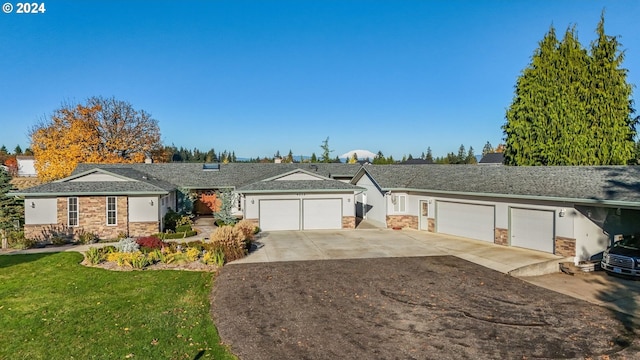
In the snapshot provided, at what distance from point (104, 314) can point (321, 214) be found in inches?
604

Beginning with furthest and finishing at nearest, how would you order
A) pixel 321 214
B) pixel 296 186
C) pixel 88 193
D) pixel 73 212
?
1. pixel 321 214
2. pixel 296 186
3. pixel 73 212
4. pixel 88 193

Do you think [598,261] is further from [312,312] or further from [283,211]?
[283,211]

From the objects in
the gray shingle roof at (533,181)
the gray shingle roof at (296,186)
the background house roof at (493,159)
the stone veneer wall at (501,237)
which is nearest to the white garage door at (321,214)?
the gray shingle roof at (296,186)

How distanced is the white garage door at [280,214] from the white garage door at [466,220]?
28.5ft

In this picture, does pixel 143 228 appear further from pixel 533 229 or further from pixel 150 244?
pixel 533 229

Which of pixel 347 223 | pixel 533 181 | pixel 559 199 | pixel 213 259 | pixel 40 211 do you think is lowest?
pixel 213 259

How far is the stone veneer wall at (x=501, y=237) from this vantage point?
1766 centimetres

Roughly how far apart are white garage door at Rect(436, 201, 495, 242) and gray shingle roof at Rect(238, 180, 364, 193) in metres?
5.71

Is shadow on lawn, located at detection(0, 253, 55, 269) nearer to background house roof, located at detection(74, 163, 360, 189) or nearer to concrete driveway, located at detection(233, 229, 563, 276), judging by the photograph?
concrete driveway, located at detection(233, 229, 563, 276)

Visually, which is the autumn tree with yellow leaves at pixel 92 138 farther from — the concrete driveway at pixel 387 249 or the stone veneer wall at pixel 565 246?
the stone veneer wall at pixel 565 246

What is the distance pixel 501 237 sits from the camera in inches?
705

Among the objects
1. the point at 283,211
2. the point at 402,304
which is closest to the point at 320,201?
the point at 283,211

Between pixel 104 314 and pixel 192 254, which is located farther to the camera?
pixel 192 254

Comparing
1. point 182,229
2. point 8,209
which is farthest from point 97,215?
point 8,209
